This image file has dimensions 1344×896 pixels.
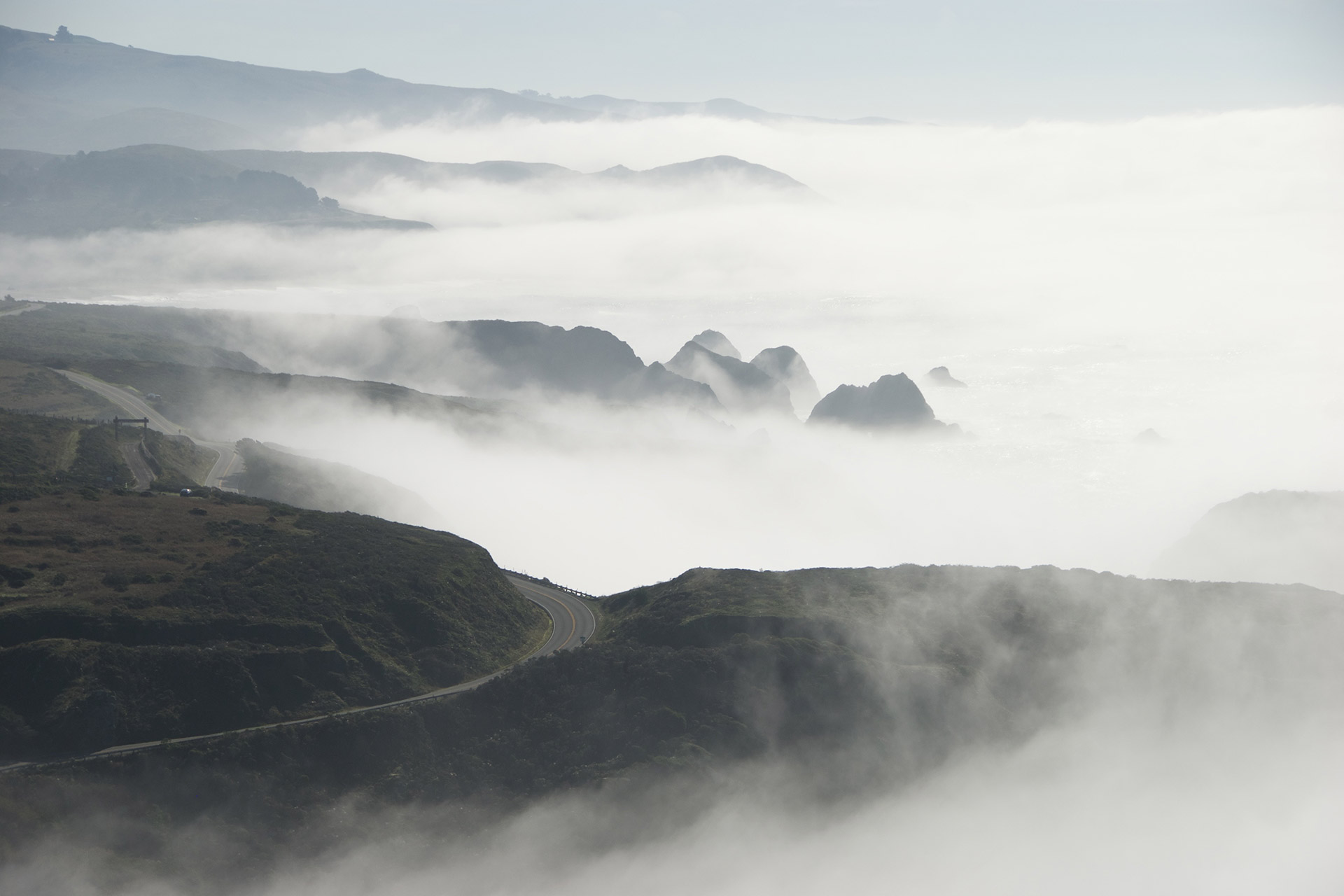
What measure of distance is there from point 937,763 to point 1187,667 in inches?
1102

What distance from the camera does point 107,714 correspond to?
60.4 meters

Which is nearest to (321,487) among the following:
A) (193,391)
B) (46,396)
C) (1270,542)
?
(46,396)

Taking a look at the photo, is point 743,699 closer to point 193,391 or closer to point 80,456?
point 80,456

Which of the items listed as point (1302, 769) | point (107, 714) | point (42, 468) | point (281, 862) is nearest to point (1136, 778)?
point (1302, 769)

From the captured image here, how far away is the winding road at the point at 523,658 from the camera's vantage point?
5938 centimetres

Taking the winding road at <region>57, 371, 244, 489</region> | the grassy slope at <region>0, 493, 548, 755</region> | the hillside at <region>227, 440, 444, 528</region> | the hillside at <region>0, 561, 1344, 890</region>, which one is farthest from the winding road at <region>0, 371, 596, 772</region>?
the hillside at <region>227, 440, 444, 528</region>

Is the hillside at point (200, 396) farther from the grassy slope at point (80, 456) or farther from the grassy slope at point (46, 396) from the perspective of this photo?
the grassy slope at point (80, 456)

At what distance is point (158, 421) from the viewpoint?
158250mm

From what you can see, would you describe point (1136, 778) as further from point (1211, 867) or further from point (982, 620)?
point (982, 620)

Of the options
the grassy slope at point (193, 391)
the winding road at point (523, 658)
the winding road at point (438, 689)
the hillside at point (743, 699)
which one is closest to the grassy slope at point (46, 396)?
the winding road at point (438, 689)

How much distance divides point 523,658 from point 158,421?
103550mm

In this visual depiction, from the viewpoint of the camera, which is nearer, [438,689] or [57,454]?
[438,689]

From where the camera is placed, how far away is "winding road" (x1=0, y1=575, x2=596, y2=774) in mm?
59375

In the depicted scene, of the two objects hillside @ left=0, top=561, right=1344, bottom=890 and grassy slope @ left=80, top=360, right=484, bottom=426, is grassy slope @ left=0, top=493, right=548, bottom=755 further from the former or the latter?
grassy slope @ left=80, top=360, right=484, bottom=426
